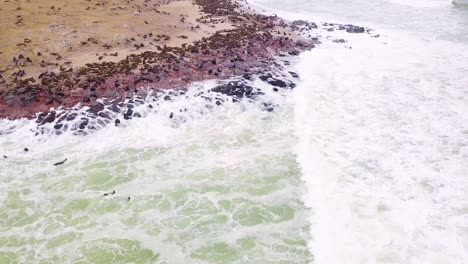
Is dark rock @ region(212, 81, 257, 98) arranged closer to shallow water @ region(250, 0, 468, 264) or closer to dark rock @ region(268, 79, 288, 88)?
dark rock @ region(268, 79, 288, 88)

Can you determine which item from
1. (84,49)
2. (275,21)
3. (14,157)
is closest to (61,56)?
(84,49)

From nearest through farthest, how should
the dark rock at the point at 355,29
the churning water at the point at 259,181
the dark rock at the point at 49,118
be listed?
the churning water at the point at 259,181 < the dark rock at the point at 49,118 < the dark rock at the point at 355,29

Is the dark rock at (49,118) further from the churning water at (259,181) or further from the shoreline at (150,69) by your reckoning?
the shoreline at (150,69)

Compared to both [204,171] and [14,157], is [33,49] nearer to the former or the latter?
[14,157]

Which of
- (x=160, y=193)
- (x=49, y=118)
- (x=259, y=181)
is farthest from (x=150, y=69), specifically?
(x=259, y=181)

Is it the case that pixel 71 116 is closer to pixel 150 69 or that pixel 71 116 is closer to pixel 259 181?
pixel 150 69

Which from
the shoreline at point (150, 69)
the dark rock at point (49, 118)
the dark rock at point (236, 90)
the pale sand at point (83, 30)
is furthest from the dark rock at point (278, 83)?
the dark rock at point (49, 118)

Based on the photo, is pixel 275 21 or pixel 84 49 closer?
pixel 84 49
